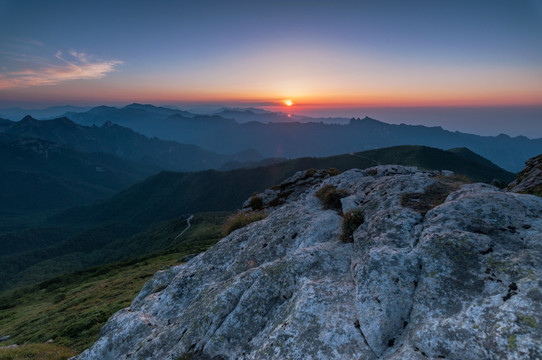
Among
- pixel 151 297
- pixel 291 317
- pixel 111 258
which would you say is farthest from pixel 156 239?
pixel 291 317

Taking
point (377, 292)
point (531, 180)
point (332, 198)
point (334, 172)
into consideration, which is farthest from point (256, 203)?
point (377, 292)

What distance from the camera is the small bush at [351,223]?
13.1 m

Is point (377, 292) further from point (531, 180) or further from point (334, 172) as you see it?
point (334, 172)

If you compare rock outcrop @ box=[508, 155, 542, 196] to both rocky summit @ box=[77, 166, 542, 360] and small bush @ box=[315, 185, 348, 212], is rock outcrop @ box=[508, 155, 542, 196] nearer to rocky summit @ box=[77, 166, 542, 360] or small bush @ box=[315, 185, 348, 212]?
rocky summit @ box=[77, 166, 542, 360]

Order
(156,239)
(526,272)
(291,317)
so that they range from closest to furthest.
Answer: (526,272) < (291,317) < (156,239)

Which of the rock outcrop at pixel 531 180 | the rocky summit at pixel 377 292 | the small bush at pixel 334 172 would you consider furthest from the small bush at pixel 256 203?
the rock outcrop at pixel 531 180

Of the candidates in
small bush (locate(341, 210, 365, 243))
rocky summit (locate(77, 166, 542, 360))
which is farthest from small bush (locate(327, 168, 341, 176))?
small bush (locate(341, 210, 365, 243))

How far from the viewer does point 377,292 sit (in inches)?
344

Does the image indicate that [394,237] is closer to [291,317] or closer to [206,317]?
[291,317]

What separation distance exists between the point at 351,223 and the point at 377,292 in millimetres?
5009

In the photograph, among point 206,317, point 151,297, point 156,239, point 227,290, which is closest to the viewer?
point 206,317

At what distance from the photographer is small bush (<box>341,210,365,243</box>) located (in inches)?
514

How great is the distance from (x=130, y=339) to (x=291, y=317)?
898cm

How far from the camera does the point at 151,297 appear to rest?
53.5 ft
